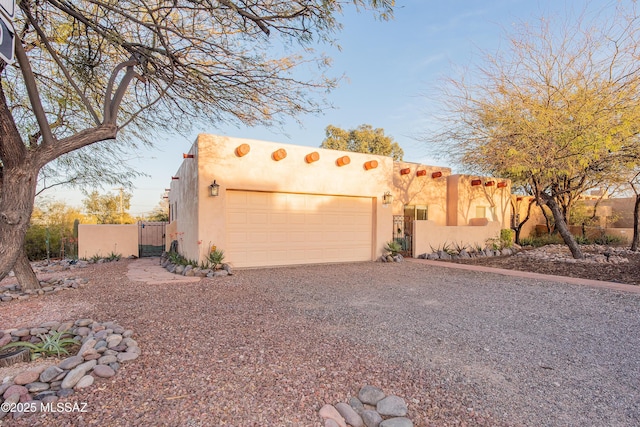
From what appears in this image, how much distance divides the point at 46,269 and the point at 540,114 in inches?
548

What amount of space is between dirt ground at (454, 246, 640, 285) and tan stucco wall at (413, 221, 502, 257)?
1179 mm

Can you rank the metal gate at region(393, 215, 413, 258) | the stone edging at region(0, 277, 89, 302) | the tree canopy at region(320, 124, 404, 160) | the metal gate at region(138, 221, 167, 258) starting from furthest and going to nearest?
the tree canopy at region(320, 124, 404, 160), the metal gate at region(138, 221, 167, 258), the metal gate at region(393, 215, 413, 258), the stone edging at region(0, 277, 89, 302)

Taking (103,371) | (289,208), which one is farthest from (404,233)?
(103,371)

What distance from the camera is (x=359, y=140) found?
23453mm

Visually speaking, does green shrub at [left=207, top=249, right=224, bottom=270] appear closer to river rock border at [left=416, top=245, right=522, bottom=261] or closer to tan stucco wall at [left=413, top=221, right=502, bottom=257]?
tan stucco wall at [left=413, top=221, right=502, bottom=257]

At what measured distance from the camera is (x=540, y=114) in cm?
862

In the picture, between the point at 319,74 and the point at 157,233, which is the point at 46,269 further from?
the point at 319,74

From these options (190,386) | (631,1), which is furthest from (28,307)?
(631,1)

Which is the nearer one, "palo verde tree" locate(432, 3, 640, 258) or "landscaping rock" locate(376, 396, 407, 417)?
"landscaping rock" locate(376, 396, 407, 417)

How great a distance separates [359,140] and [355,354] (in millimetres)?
21580

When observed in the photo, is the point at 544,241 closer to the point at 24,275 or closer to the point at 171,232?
the point at 171,232

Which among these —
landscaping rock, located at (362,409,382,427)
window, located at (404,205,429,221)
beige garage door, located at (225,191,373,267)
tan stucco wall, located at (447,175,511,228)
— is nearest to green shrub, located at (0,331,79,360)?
landscaping rock, located at (362,409,382,427)

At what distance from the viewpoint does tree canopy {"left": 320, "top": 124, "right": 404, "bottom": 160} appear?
23334mm

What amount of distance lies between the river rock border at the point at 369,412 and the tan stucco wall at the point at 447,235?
31.1 ft
